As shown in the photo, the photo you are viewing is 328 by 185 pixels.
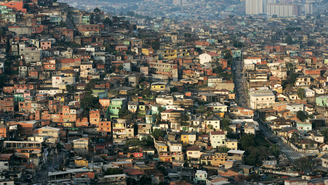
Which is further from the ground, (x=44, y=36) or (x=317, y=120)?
Result: (x=44, y=36)

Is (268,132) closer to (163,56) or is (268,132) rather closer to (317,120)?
→ (317,120)

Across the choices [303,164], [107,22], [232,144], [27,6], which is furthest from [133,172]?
[107,22]

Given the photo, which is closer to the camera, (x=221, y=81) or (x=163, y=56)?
(x=221, y=81)

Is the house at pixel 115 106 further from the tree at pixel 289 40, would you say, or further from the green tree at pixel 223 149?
the tree at pixel 289 40

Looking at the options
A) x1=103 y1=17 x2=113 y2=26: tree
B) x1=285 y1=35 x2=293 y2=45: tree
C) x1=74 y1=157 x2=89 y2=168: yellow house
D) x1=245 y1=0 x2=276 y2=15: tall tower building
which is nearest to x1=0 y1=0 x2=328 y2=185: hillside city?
x1=74 y1=157 x2=89 y2=168: yellow house

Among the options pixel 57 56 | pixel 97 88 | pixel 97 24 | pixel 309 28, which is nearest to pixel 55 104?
pixel 97 88

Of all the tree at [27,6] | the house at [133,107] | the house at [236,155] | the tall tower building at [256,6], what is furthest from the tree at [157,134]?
the tall tower building at [256,6]

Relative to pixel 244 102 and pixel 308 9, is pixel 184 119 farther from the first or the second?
pixel 308 9
